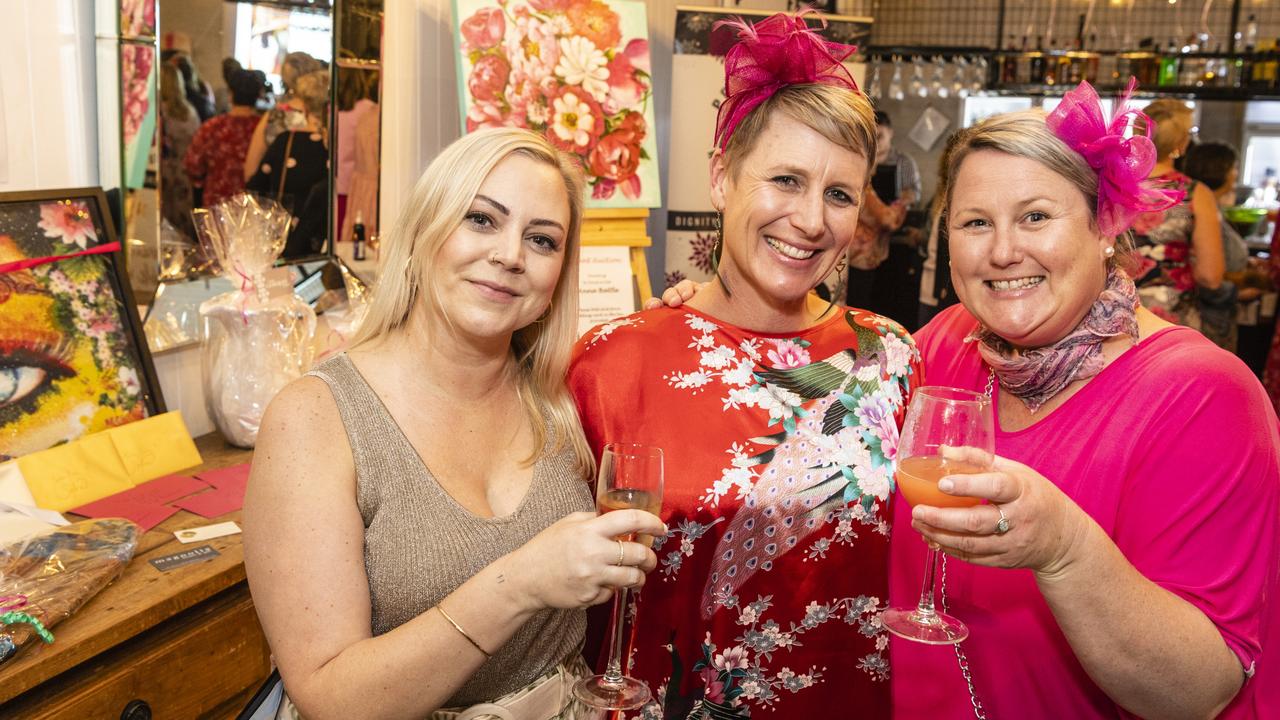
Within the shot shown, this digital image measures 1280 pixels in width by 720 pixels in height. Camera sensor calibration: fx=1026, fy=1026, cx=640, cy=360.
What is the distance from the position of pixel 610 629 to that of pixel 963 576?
64cm

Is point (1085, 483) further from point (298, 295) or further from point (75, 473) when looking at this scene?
point (298, 295)

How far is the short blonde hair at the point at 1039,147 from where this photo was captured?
1674mm

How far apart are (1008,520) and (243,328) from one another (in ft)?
6.44

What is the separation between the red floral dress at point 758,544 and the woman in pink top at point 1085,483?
0.10 metres

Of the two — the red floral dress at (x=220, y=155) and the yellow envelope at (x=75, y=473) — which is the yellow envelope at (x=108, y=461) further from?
the red floral dress at (x=220, y=155)

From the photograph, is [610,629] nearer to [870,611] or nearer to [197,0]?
[870,611]

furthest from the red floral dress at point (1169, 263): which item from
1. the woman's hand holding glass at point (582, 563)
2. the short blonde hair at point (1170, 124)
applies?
the woman's hand holding glass at point (582, 563)

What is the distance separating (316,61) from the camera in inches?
118

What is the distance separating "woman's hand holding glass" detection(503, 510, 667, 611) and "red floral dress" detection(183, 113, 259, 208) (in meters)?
1.73

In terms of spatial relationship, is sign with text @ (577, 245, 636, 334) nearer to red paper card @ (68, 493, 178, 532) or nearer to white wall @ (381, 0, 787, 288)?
white wall @ (381, 0, 787, 288)

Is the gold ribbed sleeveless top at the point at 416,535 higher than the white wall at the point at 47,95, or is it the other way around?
the white wall at the point at 47,95

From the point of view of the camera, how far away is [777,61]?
73.9 inches

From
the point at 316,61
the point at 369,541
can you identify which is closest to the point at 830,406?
the point at 369,541

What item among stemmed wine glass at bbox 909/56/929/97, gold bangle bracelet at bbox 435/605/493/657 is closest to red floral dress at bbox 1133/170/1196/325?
stemmed wine glass at bbox 909/56/929/97
